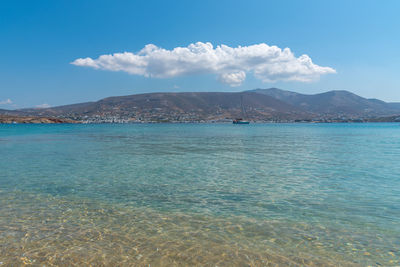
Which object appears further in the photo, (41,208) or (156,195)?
(156,195)

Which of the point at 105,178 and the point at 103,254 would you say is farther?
the point at 105,178

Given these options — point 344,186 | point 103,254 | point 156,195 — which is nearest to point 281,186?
point 344,186

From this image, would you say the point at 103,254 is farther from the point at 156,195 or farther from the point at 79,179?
the point at 79,179

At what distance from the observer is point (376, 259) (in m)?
8.71

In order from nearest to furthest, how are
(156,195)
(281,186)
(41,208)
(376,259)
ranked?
(376,259), (41,208), (156,195), (281,186)

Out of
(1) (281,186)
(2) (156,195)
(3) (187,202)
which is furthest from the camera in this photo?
(1) (281,186)

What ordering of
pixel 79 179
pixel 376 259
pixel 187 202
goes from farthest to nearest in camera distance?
pixel 79 179 → pixel 187 202 → pixel 376 259

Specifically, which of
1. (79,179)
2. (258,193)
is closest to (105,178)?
(79,179)

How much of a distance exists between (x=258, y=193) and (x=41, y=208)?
40.4ft

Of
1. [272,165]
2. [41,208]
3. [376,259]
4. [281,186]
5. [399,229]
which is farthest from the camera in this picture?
[272,165]

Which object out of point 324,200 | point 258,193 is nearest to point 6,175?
point 258,193

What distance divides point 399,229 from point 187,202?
9.85m

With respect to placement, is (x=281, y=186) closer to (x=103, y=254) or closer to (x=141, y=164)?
(x=103, y=254)

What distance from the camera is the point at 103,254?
8945 mm
